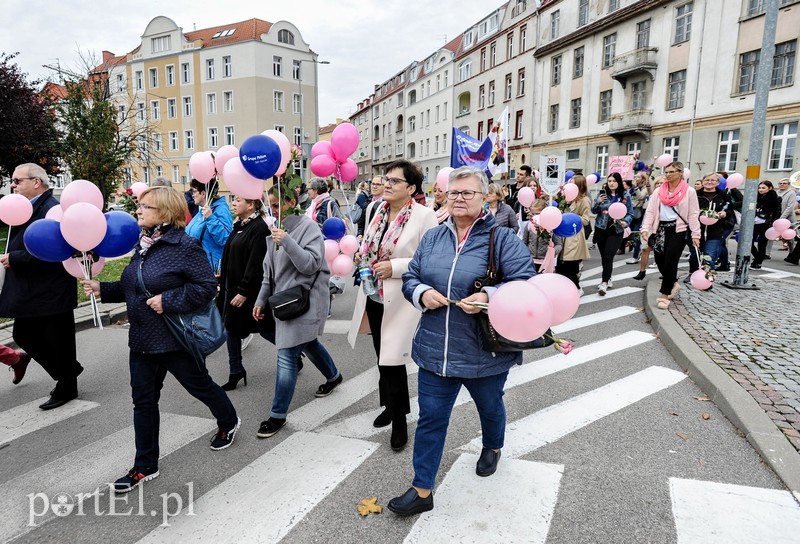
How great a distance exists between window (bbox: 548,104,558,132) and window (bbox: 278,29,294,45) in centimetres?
2535

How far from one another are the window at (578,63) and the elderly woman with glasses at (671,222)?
2918 centimetres

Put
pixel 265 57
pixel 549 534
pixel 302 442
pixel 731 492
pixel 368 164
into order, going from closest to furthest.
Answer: pixel 549 534, pixel 731 492, pixel 302 442, pixel 265 57, pixel 368 164

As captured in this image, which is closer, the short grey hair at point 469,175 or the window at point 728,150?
the short grey hair at point 469,175

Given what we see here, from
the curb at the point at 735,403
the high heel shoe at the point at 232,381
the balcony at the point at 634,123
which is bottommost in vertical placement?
the high heel shoe at the point at 232,381

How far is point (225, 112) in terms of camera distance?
4472cm

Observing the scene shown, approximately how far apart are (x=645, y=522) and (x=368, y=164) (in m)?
79.7

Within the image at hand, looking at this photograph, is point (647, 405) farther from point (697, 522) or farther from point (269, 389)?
point (269, 389)

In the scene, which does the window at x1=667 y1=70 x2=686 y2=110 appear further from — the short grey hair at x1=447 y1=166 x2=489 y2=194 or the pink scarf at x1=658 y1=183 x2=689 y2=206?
the short grey hair at x1=447 y1=166 x2=489 y2=194

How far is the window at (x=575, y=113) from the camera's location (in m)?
32.6

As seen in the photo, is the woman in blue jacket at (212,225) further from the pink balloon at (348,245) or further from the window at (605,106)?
the window at (605,106)

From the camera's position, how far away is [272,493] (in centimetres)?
298

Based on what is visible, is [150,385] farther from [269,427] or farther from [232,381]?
[232,381]

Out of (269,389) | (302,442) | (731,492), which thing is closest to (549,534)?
(731,492)

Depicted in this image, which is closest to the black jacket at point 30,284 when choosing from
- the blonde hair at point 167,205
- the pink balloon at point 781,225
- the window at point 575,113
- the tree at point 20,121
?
the blonde hair at point 167,205
